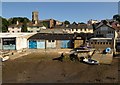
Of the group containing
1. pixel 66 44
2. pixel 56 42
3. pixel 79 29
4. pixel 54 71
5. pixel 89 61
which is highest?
pixel 79 29

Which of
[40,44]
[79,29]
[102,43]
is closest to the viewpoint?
[102,43]

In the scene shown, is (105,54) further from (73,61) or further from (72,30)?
(72,30)

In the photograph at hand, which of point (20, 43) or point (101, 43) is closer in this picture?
point (101, 43)

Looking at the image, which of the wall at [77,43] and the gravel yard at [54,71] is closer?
the gravel yard at [54,71]

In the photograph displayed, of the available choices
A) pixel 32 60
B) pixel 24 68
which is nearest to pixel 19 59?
pixel 32 60

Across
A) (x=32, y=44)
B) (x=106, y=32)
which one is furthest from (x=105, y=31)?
(x=32, y=44)

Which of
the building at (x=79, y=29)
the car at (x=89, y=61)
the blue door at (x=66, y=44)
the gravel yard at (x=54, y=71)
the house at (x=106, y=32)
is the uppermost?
the building at (x=79, y=29)

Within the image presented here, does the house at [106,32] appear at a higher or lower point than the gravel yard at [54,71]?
higher

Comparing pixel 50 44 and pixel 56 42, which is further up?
pixel 56 42

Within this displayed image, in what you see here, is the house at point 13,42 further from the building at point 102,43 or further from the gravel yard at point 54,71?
the building at point 102,43

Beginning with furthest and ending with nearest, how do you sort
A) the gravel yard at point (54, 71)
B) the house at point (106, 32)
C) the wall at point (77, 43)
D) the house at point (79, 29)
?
the house at point (79, 29)
the house at point (106, 32)
the wall at point (77, 43)
the gravel yard at point (54, 71)

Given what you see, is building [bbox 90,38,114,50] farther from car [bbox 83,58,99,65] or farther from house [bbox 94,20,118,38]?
car [bbox 83,58,99,65]

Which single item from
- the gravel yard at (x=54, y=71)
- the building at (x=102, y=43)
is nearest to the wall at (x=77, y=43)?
the building at (x=102, y=43)

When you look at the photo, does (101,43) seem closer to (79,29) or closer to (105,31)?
(105,31)
